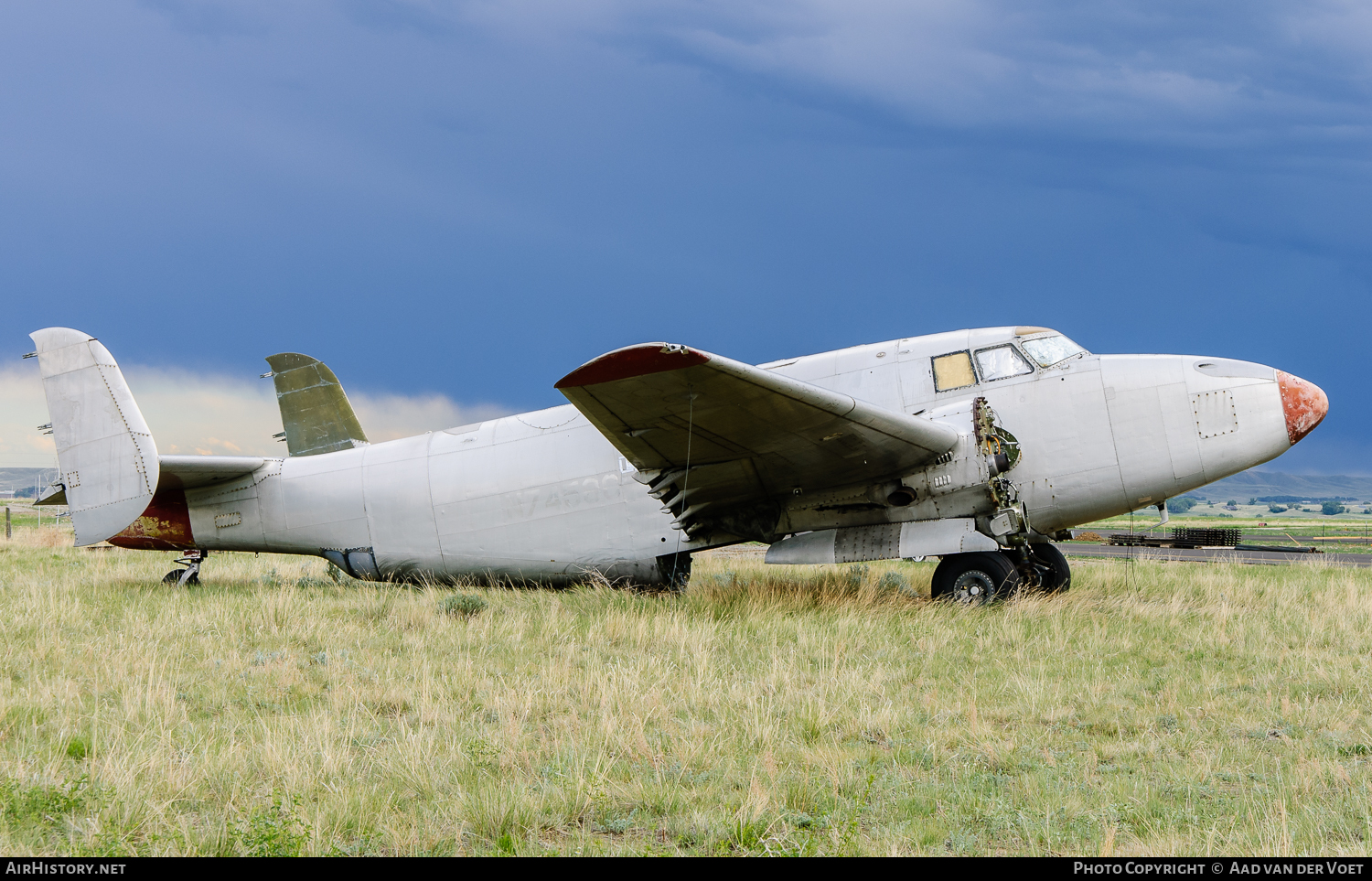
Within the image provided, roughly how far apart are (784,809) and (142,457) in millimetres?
11744

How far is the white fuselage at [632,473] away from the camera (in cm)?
1052

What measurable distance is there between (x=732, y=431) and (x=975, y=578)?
12.2 ft

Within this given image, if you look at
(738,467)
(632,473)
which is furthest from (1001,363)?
(632,473)

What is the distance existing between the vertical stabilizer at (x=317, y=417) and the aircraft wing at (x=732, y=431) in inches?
288

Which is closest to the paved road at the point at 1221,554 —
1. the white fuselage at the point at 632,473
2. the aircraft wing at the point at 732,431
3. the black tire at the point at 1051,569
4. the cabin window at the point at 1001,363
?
the black tire at the point at 1051,569

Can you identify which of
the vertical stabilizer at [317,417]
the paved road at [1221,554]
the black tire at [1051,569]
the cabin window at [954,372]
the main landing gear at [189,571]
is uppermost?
the vertical stabilizer at [317,417]

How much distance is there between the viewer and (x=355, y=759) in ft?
15.3

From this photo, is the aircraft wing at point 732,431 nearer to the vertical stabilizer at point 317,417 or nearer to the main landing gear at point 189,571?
the vertical stabilizer at point 317,417

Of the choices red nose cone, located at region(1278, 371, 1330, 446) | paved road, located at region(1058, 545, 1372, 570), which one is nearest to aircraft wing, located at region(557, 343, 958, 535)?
red nose cone, located at region(1278, 371, 1330, 446)

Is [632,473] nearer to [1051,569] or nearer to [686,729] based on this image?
[1051,569]

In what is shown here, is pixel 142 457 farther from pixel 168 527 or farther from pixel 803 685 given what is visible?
pixel 803 685

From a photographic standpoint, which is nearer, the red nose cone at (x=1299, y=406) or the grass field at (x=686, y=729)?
the grass field at (x=686, y=729)
